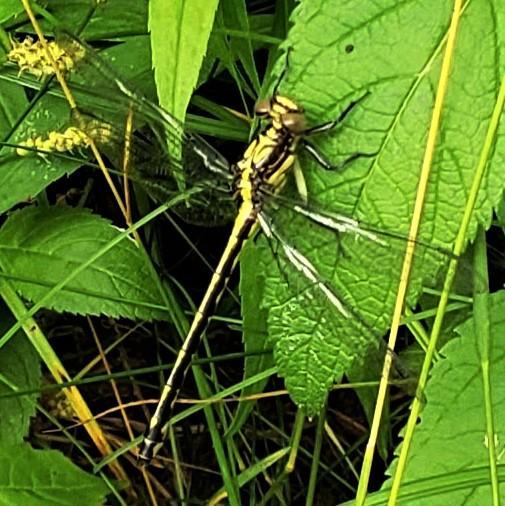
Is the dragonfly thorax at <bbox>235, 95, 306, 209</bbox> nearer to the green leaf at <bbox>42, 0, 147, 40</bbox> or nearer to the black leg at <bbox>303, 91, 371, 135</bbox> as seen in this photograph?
the black leg at <bbox>303, 91, 371, 135</bbox>

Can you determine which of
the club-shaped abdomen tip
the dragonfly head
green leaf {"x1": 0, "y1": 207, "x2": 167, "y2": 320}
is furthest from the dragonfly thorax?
the club-shaped abdomen tip

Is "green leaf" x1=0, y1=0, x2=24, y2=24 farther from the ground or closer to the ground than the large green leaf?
farther from the ground

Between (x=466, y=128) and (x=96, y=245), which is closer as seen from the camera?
(x=466, y=128)

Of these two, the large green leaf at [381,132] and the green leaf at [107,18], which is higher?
the green leaf at [107,18]

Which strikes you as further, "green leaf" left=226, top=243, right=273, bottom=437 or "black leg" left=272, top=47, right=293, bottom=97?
"green leaf" left=226, top=243, right=273, bottom=437

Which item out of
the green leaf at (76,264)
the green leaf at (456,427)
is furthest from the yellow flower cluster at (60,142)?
the green leaf at (456,427)

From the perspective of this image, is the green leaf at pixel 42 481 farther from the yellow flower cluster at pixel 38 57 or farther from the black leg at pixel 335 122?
→ the black leg at pixel 335 122

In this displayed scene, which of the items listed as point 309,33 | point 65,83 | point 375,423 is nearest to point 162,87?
point 309,33

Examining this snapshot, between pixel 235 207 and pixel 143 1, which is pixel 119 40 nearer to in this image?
pixel 143 1
